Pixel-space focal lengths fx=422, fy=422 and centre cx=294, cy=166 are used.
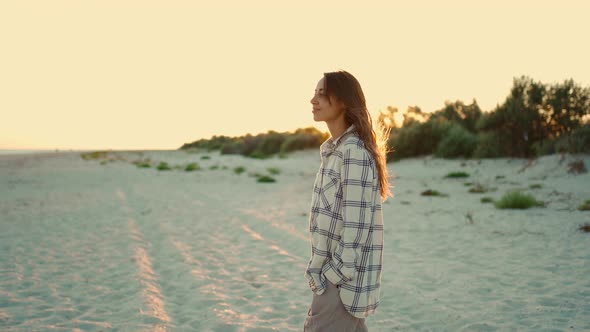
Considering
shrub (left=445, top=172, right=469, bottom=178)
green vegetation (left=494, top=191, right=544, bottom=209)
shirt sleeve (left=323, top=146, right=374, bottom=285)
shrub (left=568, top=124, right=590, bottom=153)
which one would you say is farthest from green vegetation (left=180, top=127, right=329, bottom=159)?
shirt sleeve (left=323, top=146, right=374, bottom=285)

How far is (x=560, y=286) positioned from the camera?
14.7 ft

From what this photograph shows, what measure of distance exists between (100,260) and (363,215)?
5.10 m

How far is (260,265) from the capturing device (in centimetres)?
580

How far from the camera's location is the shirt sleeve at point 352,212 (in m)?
1.94

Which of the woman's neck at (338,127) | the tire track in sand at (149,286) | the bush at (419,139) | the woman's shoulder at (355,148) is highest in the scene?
the bush at (419,139)

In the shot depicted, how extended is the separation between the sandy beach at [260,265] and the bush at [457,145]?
354 inches

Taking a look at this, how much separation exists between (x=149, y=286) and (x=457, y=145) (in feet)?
62.8

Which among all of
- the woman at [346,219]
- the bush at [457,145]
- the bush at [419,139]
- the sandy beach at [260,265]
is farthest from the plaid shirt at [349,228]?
the bush at [419,139]

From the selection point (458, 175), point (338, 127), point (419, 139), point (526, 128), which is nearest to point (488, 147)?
point (526, 128)

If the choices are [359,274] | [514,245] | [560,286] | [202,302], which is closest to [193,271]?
[202,302]

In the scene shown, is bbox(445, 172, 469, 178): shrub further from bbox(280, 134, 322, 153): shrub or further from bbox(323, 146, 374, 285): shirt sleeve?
bbox(280, 134, 322, 153): shrub

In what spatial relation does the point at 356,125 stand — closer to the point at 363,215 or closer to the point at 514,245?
the point at 363,215

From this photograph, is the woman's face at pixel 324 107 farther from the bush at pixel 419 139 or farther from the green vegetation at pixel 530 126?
the bush at pixel 419 139

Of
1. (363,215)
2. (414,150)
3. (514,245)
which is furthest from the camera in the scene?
(414,150)
